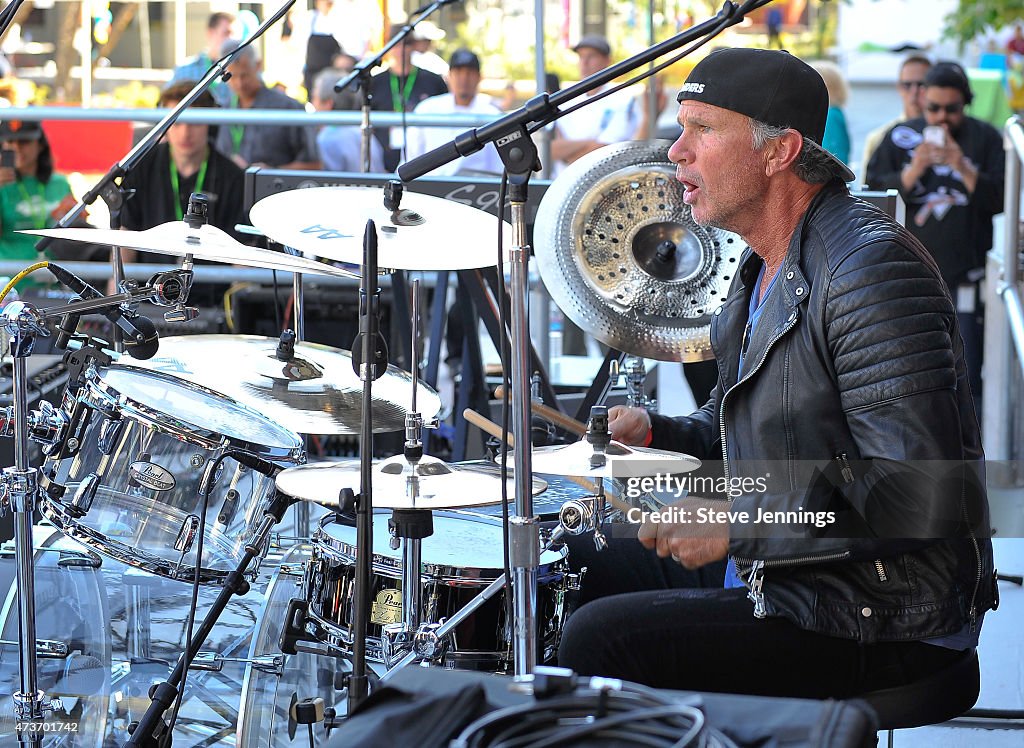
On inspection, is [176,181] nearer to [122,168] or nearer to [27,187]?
[27,187]

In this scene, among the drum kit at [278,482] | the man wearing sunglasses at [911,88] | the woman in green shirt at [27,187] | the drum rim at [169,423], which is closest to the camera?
the drum kit at [278,482]

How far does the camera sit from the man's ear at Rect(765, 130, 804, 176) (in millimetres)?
2234

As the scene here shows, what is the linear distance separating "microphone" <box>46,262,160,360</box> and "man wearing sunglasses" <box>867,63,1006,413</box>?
439 centimetres

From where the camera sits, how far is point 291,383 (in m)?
2.87

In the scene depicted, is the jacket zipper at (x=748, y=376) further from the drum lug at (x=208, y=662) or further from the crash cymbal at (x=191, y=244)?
the drum lug at (x=208, y=662)

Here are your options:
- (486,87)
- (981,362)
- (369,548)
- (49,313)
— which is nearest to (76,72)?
(486,87)

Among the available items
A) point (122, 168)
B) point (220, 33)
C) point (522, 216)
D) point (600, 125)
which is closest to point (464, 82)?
point (600, 125)

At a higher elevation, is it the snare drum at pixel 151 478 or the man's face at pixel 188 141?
the man's face at pixel 188 141

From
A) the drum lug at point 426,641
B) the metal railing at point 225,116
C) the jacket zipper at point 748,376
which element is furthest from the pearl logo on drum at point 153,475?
the metal railing at point 225,116

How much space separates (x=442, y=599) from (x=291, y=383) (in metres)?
0.65

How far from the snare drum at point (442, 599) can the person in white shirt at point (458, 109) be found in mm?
3070

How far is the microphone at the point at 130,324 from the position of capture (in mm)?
2531

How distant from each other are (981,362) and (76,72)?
10.0m

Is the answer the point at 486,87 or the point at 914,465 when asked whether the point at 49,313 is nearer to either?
the point at 914,465
